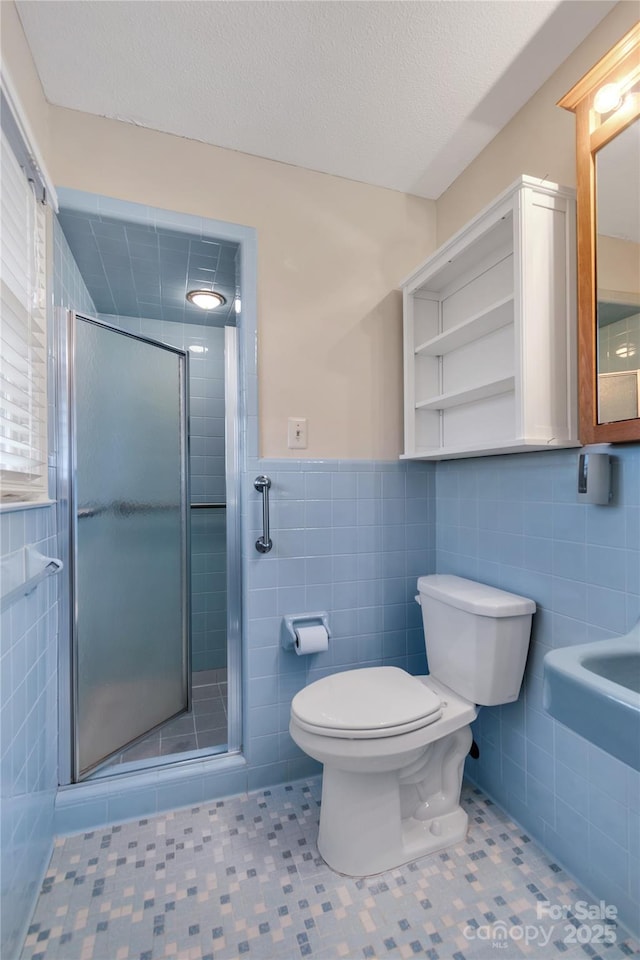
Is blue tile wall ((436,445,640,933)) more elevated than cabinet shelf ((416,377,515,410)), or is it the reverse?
cabinet shelf ((416,377,515,410))

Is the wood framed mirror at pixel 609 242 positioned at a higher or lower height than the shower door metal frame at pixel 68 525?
higher

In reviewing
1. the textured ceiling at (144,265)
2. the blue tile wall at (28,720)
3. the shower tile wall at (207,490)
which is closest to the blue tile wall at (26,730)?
the blue tile wall at (28,720)

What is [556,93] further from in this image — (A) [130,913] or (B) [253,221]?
(A) [130,913]

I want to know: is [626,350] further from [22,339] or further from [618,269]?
[22,339]

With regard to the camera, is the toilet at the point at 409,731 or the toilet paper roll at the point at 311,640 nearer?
the toilet at the point at 409,731

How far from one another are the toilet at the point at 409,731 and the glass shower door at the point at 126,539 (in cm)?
85

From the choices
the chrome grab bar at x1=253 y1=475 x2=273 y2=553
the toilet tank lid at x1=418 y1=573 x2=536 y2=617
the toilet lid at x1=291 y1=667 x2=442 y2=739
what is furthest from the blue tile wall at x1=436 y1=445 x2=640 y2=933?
the chrome grab bar at x1=253 y1=475 x2=273 y2=553

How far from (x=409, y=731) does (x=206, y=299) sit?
2.05m

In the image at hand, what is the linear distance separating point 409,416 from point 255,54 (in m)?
1.23

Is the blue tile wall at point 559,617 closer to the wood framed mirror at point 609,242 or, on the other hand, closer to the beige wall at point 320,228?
the wood framed mirror at point 609,242

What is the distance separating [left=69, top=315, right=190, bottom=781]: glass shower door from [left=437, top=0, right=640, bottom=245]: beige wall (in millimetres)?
1460

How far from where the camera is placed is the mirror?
107 centimetres

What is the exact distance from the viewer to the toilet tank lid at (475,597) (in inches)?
51.8

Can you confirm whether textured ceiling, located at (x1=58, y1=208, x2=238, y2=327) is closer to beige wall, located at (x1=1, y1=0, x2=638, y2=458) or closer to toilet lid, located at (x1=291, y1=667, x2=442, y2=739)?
beige wall, located at (x1=1, y1=0, x2=638, y2=458)
